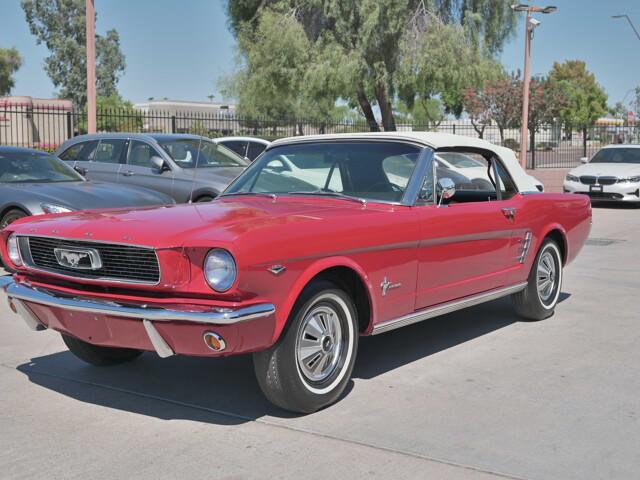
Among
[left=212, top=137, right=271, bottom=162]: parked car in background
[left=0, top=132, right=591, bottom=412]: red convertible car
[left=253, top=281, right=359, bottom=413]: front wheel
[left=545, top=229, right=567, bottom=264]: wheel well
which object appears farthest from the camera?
[left=212, top=137, right=271, bottom=162]: parked car in background

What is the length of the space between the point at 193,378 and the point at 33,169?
6.02 meters

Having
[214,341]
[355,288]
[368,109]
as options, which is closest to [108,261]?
[214,341]

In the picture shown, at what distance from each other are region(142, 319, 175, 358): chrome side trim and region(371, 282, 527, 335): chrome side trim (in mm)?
1343

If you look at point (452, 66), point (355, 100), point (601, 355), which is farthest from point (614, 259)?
point (355, 100)

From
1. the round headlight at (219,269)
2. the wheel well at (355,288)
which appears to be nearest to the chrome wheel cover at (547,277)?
the wheel well at (355,288)

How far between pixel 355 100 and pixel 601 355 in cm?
2939

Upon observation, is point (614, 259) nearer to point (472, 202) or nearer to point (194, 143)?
point (472, 202)

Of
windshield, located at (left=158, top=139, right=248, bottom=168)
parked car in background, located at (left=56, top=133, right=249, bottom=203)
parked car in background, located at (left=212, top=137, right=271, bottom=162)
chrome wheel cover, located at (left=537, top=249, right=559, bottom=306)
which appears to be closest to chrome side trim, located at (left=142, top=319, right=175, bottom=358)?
chrome wheel cover, located at (left=537, top=249, right=559, bottom=306)

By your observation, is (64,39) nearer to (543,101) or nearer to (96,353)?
(543,101)

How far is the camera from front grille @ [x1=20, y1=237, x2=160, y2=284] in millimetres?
4348

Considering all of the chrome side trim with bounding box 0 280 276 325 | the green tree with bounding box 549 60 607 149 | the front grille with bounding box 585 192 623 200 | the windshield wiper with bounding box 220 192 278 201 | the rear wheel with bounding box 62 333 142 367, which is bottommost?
the rear wheel with bounding box 62 333 142 367

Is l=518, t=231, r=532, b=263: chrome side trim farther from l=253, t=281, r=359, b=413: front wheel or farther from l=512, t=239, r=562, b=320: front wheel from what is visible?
l=253, t=281, r=359, b=413: front wheel

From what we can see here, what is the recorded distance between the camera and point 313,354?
4.65m

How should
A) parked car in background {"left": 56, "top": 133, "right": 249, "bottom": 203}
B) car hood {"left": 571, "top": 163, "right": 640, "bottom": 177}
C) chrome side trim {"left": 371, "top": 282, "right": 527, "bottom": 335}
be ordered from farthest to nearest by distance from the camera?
car hood {"left": 571, "top": 163, "right": 640, "bottom": 177}, parked car in background {"left": 56, "top": 133, "right": 249, "bottom": 203}, chrome side trim {"left": 371, "top": 282, "right": 527, "bottom": 335}
